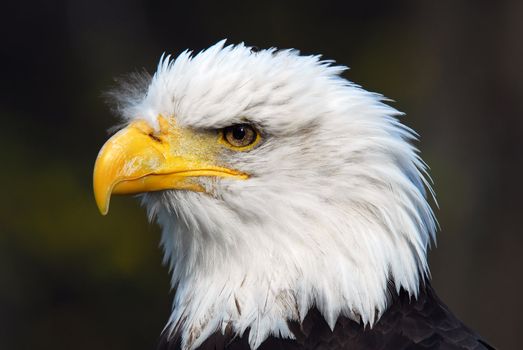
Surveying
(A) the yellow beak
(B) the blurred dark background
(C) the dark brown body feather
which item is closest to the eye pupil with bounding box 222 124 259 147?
(A) the yellow beak

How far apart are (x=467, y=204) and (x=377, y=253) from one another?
5103 mm

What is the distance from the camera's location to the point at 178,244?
3848mm

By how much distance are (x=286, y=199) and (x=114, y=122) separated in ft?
17.3

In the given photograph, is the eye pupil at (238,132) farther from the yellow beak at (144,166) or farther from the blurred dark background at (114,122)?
the blurred dark background at (114,122)

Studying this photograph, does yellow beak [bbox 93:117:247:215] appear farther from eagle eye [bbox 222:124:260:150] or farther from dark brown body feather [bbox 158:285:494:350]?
dark brown body feather [bbox 158:285:494:350]

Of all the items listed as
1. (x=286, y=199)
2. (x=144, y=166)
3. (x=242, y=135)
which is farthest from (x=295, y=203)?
(x=144, y=166)

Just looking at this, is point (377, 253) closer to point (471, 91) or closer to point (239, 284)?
point (239, 284)

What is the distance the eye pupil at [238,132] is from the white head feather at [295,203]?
49 millimetres

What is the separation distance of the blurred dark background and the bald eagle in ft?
15.6

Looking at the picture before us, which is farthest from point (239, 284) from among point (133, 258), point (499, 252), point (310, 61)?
point (133, 258)

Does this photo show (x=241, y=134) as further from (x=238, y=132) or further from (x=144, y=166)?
(x=144, y=166)

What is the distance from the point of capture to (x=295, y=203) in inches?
139

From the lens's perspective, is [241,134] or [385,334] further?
[241,134]

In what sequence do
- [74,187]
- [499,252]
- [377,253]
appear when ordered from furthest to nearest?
[74,187], [499,252], [377,253]
